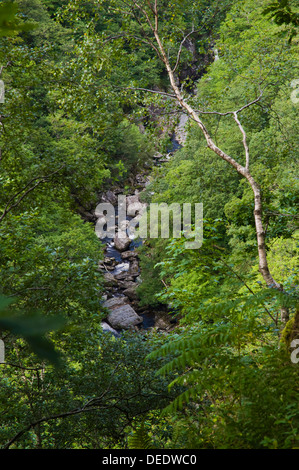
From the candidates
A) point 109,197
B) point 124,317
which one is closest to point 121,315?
point 124,317

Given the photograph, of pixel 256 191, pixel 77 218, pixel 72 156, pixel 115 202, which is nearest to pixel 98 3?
pixel 72 156

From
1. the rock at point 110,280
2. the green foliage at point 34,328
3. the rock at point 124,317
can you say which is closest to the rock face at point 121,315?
the rock at point 124,317

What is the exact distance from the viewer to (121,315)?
17.3 meters

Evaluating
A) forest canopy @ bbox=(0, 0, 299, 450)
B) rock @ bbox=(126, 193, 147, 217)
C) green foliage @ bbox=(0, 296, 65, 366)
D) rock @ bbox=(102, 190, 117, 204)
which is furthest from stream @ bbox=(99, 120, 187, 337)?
green foliage @ bbox=(0, 296, 65, 366)

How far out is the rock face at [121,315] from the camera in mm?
16664

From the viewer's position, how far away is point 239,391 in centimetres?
248

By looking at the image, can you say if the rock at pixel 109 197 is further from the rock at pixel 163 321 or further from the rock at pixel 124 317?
the rock at pixel 163 321

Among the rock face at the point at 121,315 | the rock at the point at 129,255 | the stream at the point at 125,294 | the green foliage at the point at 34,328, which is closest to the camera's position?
the green foliage at the point at 34,328

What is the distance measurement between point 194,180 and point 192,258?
1327 cm

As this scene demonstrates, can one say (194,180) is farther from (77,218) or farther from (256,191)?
(256,191)

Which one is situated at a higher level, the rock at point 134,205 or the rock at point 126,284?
the rock at point 134,205

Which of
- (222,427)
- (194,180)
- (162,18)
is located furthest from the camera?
(194,180)

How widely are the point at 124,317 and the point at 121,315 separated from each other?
214mm

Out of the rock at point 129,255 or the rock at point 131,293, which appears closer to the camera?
the rock at point 131,293
